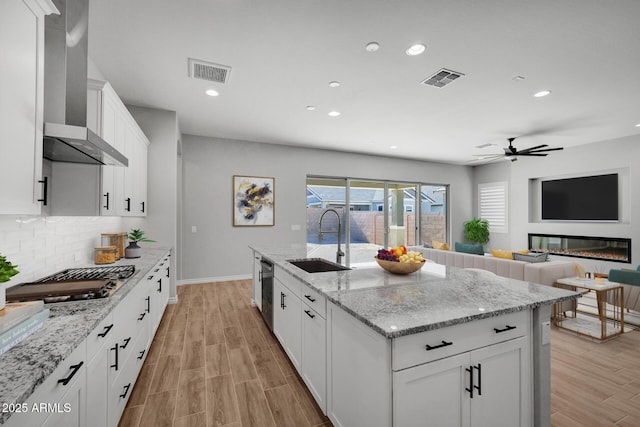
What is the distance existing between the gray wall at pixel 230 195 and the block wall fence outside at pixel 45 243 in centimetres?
246

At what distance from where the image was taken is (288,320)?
240 cm

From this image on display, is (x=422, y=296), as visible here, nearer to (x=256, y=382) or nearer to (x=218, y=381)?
(x=256, y=382)

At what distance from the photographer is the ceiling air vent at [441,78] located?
2959 millimetres

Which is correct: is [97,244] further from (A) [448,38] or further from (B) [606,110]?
(B) [606,110]

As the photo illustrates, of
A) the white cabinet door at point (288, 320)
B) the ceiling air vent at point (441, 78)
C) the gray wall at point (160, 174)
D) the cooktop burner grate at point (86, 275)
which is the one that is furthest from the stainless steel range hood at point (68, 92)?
the ceiling air vent at point (441, 78)

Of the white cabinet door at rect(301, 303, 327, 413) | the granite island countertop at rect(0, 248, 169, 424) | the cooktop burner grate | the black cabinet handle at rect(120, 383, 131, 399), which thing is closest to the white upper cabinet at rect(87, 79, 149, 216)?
the cooktop burner grate

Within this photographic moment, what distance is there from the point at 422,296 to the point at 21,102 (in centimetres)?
214

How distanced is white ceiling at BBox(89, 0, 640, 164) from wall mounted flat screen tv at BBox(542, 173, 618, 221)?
133 cm

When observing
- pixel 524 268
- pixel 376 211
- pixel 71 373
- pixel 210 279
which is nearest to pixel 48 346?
pixel 71 373

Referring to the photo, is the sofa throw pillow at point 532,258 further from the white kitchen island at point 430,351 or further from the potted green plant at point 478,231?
the potted green plant at point 478,231

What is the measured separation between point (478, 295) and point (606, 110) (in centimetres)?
439

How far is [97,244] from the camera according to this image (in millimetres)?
2988

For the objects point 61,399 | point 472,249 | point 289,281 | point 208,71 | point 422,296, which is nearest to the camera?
point 61,399

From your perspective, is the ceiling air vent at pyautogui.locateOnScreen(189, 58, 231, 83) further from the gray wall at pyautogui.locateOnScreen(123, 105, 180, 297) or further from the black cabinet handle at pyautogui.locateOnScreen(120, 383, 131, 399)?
the black cabinet handle at pyautogui.locateOnScreen(120, 383, 131, 399)
